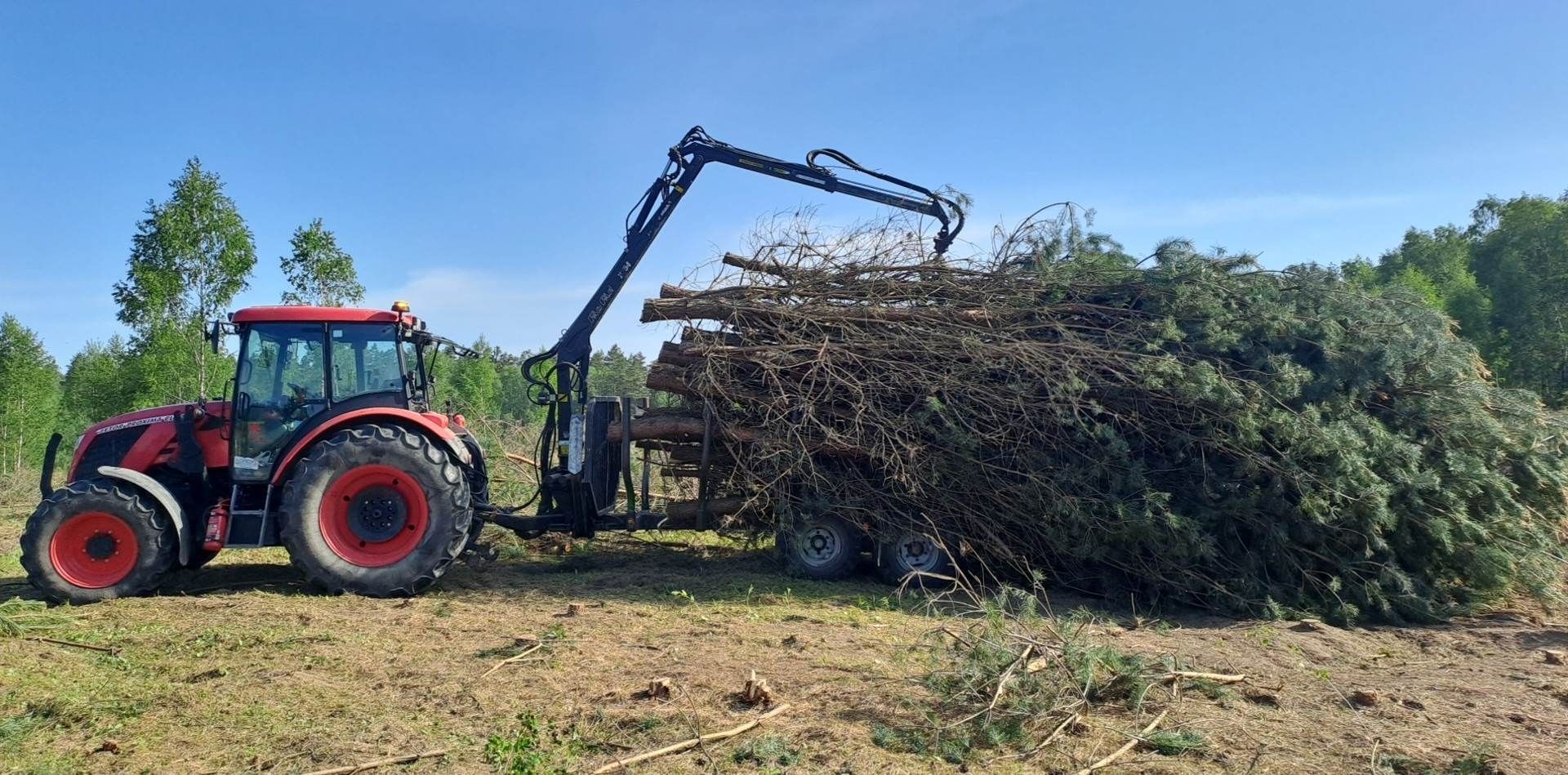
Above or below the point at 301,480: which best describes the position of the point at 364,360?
above

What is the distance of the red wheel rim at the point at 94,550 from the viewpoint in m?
6.78

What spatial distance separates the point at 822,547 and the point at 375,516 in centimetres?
378

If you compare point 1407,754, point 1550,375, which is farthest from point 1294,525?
point 1550,375

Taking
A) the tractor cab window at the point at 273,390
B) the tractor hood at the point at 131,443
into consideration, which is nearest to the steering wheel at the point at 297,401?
the tractor cab window at the point at 273,390

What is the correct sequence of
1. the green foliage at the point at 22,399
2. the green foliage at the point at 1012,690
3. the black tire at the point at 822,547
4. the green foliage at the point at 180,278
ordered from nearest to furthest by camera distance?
1. the green foliage at the point at 1012,690
2. the black tire at the point at 822,547
3. the green foliage at the point at 180,278
4. the green foliage at the point at 22,399

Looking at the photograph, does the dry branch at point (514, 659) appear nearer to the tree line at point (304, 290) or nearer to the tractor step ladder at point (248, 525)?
the tractor step ladder at point (248, 525)

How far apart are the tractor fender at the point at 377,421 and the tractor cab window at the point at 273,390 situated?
0.18 metres

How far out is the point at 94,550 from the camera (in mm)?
6875

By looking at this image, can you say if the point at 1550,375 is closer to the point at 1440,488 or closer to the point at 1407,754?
the point at 1440,488

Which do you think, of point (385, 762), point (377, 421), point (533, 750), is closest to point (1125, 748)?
point (533, 750)

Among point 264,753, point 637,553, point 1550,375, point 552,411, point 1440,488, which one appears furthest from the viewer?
point 1550,375

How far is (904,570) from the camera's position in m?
8.07

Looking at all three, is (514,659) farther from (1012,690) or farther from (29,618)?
(29,618)

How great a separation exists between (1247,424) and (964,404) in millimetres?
2193
